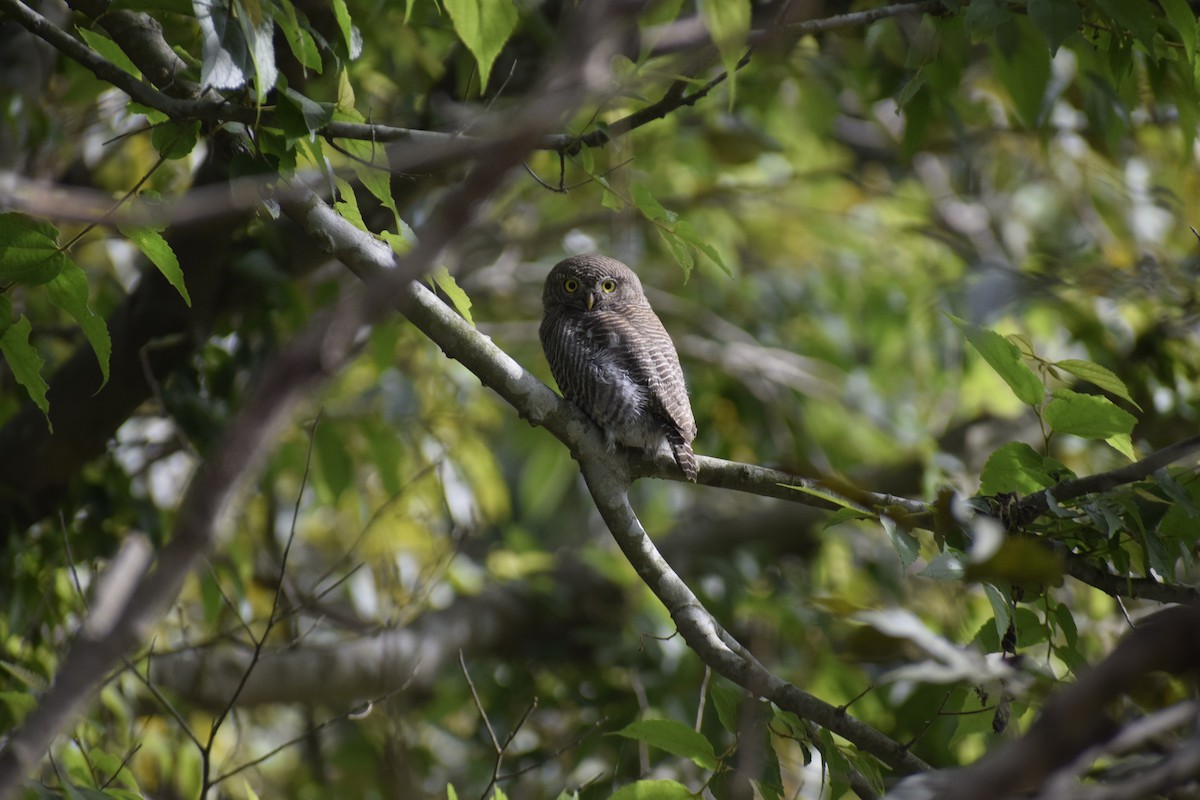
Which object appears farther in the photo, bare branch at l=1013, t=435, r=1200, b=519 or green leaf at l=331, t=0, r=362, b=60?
green leaf at l=331, t=0, r=362, b=60

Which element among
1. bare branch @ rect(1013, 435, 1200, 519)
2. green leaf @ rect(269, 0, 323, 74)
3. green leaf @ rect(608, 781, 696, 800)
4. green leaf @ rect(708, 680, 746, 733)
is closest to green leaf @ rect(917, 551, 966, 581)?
bare branch @ rect(1013, 435, 1200, 519)

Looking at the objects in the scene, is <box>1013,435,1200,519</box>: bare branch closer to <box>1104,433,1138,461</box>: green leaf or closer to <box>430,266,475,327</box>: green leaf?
<box>1104,433,1138,461</box>: green leaf

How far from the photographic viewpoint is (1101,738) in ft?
3.98

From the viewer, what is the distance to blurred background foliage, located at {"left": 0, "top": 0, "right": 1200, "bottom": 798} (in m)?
2.62

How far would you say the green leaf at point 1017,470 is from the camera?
2.26 metres

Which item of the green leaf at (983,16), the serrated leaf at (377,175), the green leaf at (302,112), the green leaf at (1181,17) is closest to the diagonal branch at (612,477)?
the serrated leaf at (377,175)

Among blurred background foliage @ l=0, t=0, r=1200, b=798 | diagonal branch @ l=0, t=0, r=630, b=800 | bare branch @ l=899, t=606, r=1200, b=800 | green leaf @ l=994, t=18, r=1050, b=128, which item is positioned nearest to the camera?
diagonal branch @ l=0, t=0, r=630, b=800

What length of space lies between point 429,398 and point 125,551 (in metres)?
1.59

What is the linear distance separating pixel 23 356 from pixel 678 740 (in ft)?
5.02

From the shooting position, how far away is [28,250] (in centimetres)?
202

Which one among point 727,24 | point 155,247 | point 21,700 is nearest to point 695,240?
point 727,24

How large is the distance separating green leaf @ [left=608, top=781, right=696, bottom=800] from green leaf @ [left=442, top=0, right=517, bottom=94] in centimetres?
144

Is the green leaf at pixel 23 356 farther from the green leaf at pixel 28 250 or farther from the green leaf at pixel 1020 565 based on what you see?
the green leaf at pixel 1020 565

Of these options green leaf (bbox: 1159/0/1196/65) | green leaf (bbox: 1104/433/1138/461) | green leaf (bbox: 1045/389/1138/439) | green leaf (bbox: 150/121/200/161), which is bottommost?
green leaf (bbox: 1104/433/1138/461)
